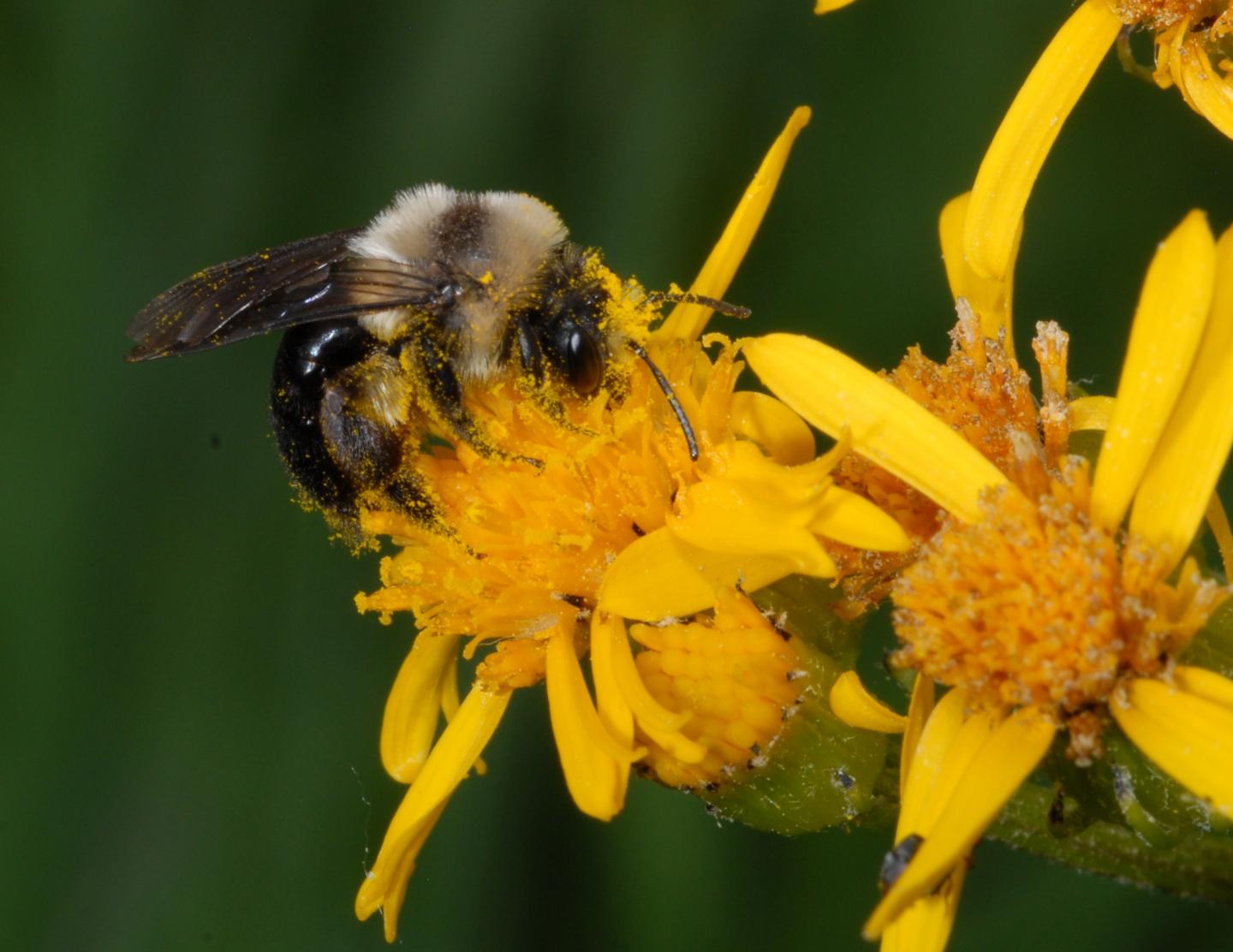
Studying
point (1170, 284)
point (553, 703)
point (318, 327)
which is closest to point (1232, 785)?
point (1170, 284)

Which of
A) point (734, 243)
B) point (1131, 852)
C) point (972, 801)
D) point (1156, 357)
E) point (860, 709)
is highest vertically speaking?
point (1156, 357)

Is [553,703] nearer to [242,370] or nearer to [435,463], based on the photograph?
[435,463]

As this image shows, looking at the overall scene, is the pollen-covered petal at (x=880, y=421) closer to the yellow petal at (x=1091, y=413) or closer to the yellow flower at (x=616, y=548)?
the yellow flower at (x=616, y=548)

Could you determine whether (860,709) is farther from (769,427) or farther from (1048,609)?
(769,427)

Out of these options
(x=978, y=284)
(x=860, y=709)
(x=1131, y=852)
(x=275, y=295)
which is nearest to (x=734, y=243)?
(x=978, y=284)

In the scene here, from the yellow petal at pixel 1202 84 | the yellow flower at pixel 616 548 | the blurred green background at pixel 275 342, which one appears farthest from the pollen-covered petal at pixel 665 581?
the blurred green background at pixel 275 342

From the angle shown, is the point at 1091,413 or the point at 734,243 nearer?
the point at 1091,413
